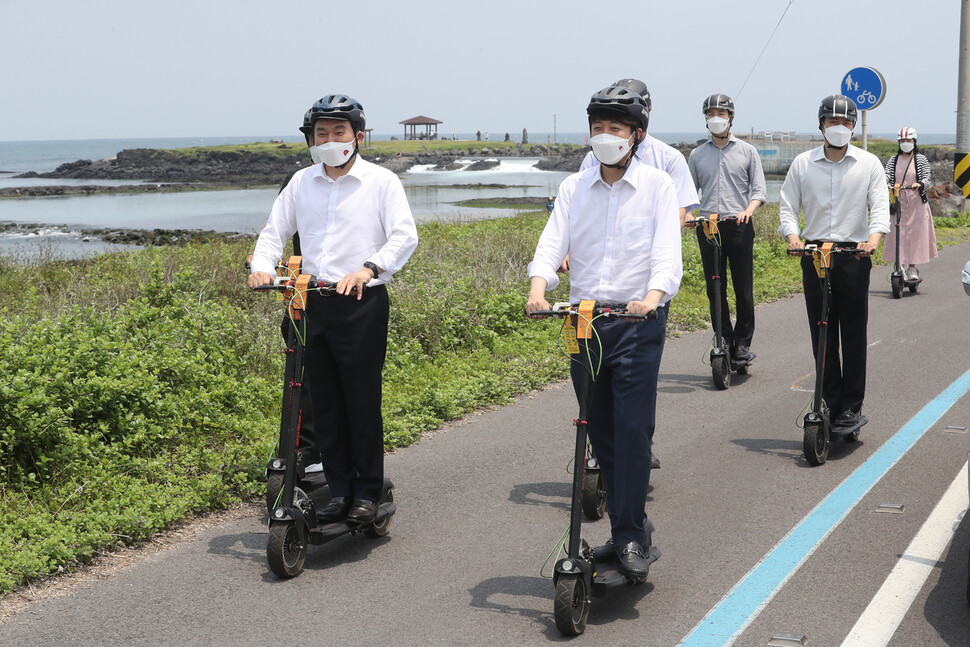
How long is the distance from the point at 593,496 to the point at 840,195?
303 centimetres

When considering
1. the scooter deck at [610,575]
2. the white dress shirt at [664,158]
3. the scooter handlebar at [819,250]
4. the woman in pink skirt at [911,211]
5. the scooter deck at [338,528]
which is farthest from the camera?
the woman in pink skirt at [911,211]

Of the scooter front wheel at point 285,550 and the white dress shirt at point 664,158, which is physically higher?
the white dress shirt at point 664,158

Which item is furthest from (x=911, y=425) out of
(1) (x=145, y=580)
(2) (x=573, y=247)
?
(1) (x=145, y=580)


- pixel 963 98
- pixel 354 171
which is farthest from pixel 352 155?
pixel 963 98

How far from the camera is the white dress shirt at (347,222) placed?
5352mm

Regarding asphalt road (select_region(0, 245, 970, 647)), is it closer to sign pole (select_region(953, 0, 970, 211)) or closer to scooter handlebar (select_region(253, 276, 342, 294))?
scooter handlebar (select_region(253, 276, 342, 294))

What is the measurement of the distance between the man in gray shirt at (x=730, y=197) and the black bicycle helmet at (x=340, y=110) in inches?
181

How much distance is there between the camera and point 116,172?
97.8m

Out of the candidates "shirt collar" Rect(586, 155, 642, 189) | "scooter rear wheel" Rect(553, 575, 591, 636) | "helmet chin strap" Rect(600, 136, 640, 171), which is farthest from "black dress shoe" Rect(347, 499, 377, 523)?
"helmet chin strap" Rect(600, 136, 640, 171)

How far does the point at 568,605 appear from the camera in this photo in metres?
4.21

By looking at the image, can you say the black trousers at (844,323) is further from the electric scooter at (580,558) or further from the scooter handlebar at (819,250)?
the electric scooter at (580,558)

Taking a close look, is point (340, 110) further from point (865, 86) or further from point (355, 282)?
point (865, 86)

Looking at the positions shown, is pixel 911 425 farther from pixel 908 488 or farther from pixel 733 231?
pixel 733 231

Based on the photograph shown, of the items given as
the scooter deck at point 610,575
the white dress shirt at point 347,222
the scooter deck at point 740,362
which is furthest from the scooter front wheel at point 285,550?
the scooter deck at point 740,362
